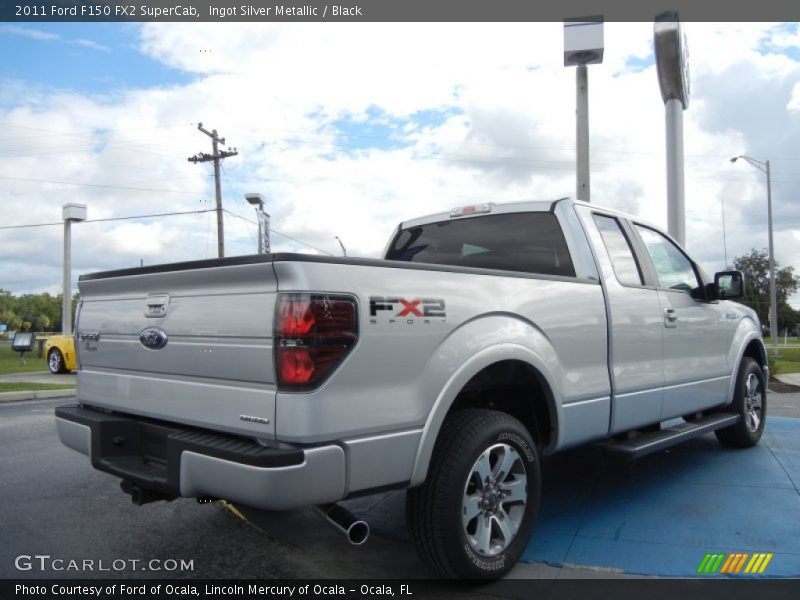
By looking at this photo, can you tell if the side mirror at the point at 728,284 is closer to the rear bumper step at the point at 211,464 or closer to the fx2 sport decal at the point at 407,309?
the fx2 sport decal at the point at 407,309

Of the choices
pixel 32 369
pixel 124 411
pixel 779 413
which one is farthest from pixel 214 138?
pixel 124 411

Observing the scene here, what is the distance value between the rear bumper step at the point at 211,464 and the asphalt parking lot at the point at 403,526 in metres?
0.69

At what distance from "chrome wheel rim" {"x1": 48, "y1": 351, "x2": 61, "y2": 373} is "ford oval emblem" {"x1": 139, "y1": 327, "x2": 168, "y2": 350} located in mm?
16543

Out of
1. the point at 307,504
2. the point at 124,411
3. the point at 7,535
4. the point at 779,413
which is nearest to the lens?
the point at 307,504

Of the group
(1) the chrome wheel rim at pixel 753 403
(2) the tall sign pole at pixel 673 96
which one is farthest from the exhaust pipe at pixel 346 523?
(2) the tall sign pole at pixel 673 96

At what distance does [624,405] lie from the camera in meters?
4.22

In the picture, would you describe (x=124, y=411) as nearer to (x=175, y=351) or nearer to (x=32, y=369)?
(x=175, y=351)

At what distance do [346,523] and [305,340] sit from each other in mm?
795

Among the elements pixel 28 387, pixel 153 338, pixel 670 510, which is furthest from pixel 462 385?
pixel 28 387

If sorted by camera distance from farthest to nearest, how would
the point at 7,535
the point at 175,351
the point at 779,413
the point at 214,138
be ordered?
the point at 214,138, the point at 779,413, the point at 7,535, the point at 175,351

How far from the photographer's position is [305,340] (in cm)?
258

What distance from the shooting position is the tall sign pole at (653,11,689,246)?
16.5 meters

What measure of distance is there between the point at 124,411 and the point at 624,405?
294 cm

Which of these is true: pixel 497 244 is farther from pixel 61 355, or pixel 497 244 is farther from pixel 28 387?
pixel 61 355
